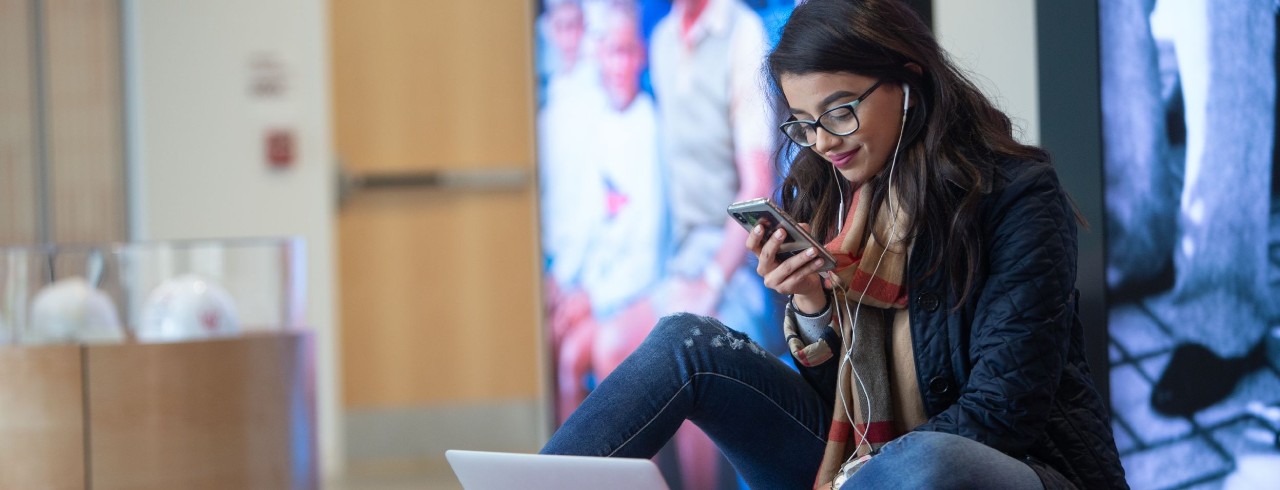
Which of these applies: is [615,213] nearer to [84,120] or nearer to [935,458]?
[84,120]

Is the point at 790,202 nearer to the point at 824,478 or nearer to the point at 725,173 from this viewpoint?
the point at 824,478

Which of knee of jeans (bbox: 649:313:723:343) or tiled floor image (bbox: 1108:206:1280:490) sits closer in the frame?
knee of jeans (bbox: 649:313:723:343)

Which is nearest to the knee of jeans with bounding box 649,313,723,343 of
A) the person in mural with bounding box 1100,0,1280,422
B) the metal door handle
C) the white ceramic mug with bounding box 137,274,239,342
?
the person in mural with bounding box 1100,0,1280,422

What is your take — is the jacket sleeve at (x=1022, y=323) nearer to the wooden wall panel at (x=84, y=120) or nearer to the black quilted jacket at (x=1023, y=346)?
the black quilted jacket at (x=1023, y=346)

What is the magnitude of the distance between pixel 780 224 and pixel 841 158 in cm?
14

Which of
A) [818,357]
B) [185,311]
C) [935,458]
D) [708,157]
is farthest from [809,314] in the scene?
[185,311]

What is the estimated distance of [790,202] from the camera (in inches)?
67.2

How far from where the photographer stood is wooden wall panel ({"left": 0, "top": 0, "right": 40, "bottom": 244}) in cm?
331

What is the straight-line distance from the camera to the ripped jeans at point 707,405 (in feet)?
5.06

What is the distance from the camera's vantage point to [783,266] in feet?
4.80

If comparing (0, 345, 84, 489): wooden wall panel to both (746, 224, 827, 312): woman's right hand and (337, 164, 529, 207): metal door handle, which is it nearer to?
(746, 224, 827, 312): woman's right hand

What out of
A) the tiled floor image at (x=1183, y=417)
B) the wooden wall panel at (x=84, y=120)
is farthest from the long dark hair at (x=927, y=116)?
the wooden wall panel at (x=84, y=120)

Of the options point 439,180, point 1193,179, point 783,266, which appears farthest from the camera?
point 439,180

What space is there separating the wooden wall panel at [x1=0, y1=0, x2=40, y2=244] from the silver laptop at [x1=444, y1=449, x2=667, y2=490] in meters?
2.34
